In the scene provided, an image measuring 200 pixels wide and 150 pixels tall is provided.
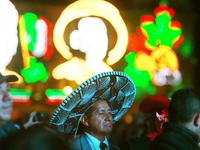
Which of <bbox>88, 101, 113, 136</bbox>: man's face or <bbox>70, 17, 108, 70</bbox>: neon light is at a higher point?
<bbox>70, 17, 108, 70</bbox>: neon light

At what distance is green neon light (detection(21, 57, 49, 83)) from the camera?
305 inches

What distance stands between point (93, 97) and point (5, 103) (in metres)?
0.73

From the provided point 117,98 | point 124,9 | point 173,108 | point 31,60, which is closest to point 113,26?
point 124,9

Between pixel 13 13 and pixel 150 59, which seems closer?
pixel 13 13

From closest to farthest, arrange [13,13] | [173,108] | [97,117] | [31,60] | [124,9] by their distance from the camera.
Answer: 1. [173,108]
2. [97,117]
3. [13,13]
4. [31,60]
5. [124,9]

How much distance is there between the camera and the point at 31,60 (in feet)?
25.4

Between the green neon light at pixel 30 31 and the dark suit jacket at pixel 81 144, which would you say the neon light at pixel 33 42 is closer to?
the green neon light at pixel 30 31

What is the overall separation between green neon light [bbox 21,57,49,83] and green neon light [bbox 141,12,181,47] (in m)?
3.49

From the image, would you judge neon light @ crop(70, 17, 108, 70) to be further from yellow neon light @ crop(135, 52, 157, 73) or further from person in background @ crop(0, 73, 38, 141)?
person in background @ crop(0, 73, 38, 141)

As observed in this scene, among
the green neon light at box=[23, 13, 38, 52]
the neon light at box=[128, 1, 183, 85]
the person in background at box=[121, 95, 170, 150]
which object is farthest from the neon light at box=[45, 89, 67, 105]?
the person in background at box=[121, 95, 170, 150]

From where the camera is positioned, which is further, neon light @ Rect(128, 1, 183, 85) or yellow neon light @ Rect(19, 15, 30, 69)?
neon light @ Rect(128, 1, 183, 85)

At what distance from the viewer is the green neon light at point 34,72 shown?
25.4 ft

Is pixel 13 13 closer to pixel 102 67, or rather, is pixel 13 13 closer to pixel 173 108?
pixel 102 67

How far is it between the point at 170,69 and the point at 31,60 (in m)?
4.33
